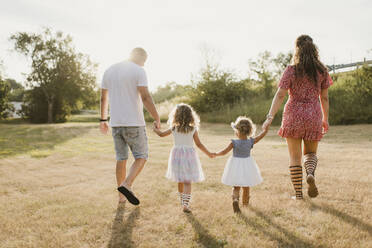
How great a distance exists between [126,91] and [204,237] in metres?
2.10

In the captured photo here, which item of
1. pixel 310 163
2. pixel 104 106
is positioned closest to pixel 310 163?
pixel 310 163

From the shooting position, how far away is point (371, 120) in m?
15.4

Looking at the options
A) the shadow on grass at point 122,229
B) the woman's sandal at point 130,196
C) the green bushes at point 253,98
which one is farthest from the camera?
the green bushes at point 253,98

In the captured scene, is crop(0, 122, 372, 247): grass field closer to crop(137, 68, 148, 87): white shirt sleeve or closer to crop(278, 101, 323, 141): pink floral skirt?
crop(278, 101, 323, 141): pink floral skirt

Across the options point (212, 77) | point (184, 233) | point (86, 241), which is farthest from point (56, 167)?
point (212, 77)

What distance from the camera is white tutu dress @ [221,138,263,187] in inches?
150

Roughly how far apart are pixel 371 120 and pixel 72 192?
1578cm

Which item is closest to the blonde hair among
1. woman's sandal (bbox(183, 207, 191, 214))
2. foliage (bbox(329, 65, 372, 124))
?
woman's sandal (bbox(183, 207, 191, 214))

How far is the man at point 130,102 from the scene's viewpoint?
393cm

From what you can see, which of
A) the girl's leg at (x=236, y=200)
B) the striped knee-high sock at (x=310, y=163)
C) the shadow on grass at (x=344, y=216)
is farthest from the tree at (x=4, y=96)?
the shadow on grass at (x=344, y=216)

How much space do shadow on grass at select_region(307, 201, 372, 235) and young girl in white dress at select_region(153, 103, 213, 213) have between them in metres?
1.58

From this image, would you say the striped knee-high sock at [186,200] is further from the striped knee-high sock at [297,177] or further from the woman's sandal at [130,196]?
the striped knee-high sock at [297,177]

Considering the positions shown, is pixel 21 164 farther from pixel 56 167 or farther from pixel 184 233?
pixel 184 233

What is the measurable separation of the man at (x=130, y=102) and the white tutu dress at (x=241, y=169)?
114 cm
